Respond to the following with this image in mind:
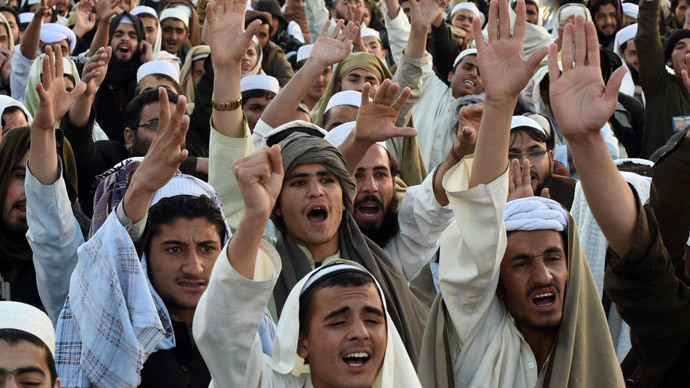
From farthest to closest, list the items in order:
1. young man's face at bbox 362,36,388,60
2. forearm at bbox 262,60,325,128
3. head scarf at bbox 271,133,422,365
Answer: young man's face at bbox 362,36,388,60
forearm at bbox 262,60,325,128
head scarf at bbox 271,133,422,365

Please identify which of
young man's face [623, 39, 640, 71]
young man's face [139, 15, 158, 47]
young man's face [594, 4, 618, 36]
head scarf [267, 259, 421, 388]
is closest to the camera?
head scarf [267, 259, 421, 388]

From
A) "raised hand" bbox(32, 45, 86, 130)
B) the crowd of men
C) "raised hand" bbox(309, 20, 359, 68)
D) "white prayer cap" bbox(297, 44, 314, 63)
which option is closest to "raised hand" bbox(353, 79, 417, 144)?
the crowd of men

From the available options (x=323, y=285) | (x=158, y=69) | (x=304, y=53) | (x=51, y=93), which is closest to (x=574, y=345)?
(x=323, y=285)

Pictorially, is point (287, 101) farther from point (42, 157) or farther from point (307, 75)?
point (42, 157)

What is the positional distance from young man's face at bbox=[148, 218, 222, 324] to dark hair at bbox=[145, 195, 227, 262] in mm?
16

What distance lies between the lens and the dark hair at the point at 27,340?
11.0ft

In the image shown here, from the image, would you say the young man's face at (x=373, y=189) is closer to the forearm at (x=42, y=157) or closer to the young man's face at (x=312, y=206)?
the young man's face at (x=312, y=206)

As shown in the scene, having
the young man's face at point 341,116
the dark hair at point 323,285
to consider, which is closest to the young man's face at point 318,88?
the young man's face at point 341,116

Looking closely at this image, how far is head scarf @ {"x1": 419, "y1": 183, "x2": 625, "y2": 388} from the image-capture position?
3.70 meters

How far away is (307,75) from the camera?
214 inches

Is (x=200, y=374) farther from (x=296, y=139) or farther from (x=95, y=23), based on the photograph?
(x=95, y=23)

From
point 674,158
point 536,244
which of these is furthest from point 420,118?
point 674,158

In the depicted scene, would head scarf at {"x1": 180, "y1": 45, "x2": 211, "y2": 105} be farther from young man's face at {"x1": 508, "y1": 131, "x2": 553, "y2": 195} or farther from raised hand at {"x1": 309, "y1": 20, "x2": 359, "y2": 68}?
young man's face at {"x1": 508, "y1": 131, "x2": 553, "y2": 195}

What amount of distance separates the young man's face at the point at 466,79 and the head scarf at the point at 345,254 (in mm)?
2974
